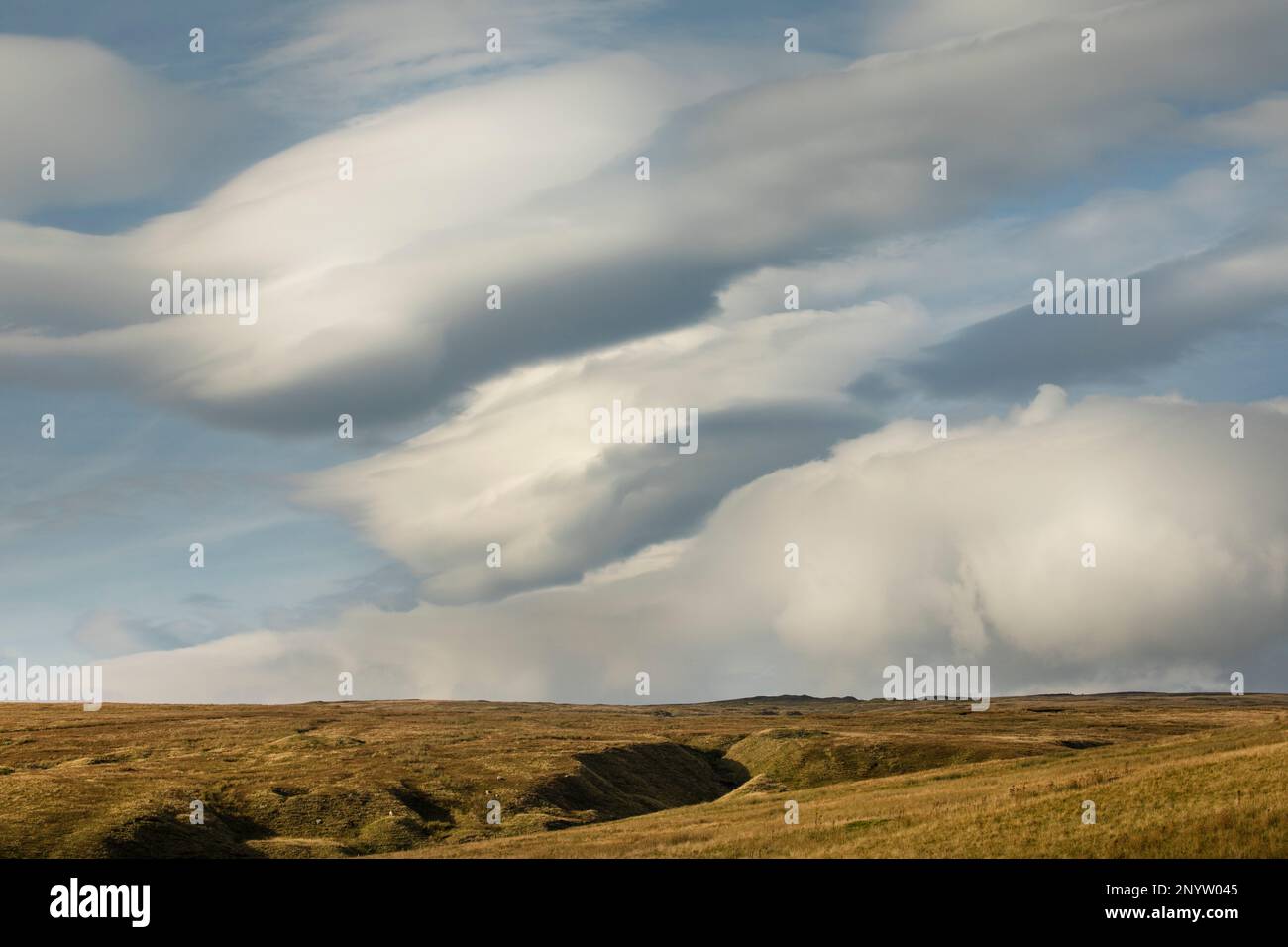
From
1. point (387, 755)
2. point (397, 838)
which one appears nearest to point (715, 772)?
point (387, 755)

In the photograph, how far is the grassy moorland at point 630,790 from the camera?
171 feet

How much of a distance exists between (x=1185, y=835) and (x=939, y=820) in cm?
1256

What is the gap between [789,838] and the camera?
2264 inches

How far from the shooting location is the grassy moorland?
52.1m

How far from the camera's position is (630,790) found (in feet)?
405

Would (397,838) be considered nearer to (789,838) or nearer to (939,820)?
(789,838)
